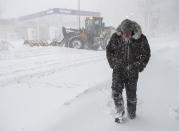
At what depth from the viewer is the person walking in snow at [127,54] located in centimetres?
411

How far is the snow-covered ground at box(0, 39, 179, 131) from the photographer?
14.9 feet

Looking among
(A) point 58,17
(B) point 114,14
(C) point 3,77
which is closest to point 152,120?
(C) point 3,77

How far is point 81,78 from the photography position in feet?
25.6

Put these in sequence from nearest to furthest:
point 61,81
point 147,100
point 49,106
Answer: point 49,106 < point 147,100 < point 61,81

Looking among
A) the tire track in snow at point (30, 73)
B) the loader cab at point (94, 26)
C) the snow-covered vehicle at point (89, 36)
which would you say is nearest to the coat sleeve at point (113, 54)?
the tire track in snow at point (30, 73)

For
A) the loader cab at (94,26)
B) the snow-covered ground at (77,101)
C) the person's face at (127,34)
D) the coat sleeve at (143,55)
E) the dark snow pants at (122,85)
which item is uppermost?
the loader cab at (94,26)

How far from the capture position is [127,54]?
4.17 m

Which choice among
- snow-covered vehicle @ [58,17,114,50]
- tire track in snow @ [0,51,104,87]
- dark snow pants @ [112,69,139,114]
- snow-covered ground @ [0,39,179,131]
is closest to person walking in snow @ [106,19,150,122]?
dark snow pants @ [112,69,139,114]

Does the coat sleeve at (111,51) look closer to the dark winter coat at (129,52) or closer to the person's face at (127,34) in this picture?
the dark winter coat at (129,52)

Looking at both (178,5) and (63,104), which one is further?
(178,5)

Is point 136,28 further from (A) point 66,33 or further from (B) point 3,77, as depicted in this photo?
(A) point 66,33

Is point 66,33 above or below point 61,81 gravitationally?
above

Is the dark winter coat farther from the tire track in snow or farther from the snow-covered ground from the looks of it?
the tire track in snow

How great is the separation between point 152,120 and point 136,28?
182 cm
